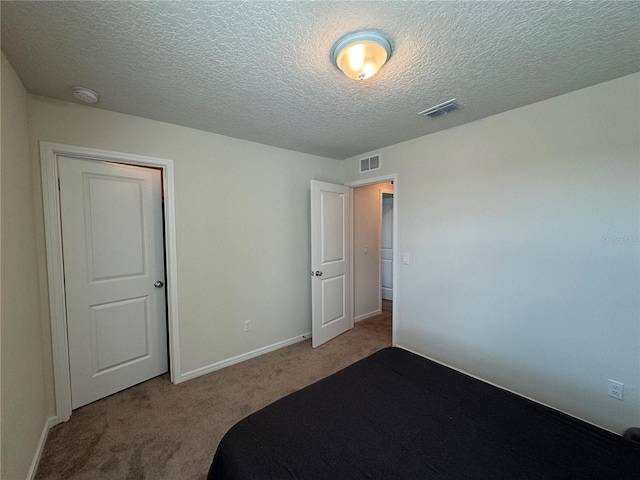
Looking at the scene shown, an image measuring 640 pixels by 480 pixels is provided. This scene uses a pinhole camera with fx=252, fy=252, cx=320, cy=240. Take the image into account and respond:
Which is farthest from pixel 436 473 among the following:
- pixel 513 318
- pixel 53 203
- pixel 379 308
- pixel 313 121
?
pixel 379 308

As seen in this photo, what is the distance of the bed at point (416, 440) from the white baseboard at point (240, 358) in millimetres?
1493

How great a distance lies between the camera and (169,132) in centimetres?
226

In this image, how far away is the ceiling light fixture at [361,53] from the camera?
4.10 ft

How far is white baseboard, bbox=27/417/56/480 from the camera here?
1.44 meters

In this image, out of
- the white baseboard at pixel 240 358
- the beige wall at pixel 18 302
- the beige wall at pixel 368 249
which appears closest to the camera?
the beige wall at pixel 18 302

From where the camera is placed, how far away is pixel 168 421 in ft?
6.19

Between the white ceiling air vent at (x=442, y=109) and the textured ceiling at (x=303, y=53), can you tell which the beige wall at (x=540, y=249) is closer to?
the textured ceiling at (x=303, y=53)

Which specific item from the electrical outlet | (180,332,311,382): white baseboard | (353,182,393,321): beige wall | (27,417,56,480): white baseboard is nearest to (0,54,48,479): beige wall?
(27,417,56,480): white baseboard

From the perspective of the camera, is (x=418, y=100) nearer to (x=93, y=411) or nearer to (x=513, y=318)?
(x=513, y=318)

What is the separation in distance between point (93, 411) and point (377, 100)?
10.7 feet

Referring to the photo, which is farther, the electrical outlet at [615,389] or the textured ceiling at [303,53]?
the electrical outlet at [615,389]

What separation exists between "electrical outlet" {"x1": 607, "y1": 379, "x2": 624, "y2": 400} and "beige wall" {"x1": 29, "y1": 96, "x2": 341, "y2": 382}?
2671 millimetres

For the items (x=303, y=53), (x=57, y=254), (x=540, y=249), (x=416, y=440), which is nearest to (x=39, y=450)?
(x=57, y=254)

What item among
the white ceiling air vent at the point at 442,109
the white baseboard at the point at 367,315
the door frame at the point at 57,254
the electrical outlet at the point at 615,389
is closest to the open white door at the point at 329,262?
the white baseboard at the point at 367,315
